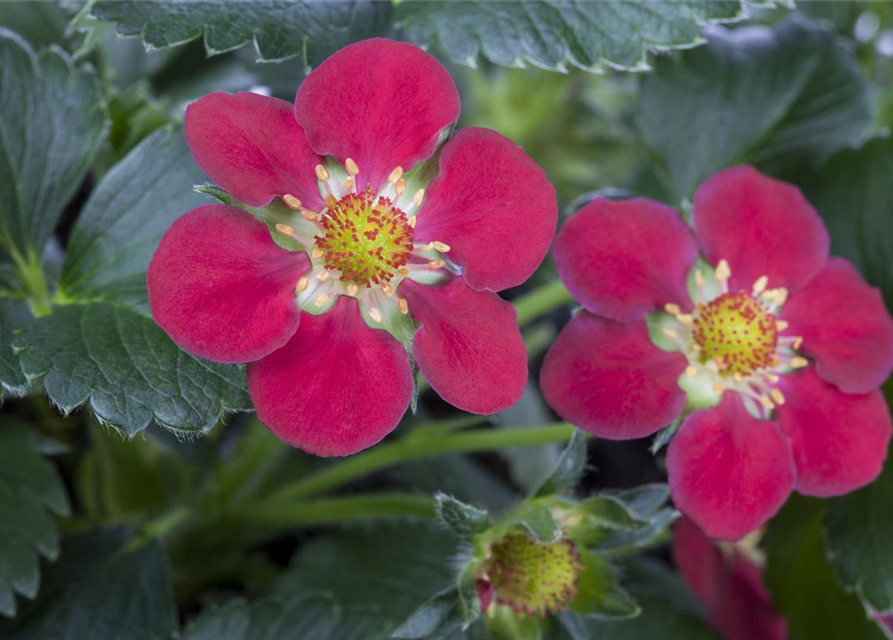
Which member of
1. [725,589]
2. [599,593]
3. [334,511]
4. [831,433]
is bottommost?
[725,589]

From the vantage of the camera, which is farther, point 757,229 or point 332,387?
point 757,229

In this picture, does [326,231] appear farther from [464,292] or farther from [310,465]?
[310,465]

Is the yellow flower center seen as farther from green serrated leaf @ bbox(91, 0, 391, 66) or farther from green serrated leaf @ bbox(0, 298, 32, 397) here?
green serrated leaf @ bbox(0, 298, 32, 397)

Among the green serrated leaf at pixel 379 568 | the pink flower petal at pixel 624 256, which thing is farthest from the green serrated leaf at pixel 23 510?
the pink flower petal at pixel 624 256

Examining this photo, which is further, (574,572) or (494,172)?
(574,572)

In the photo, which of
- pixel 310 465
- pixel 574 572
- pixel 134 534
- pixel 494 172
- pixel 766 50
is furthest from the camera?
pixel 310 465

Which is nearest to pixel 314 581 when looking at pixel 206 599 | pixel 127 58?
pixel 206 599

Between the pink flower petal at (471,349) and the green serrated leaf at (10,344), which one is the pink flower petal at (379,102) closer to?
the pink flower petal at (471,349)

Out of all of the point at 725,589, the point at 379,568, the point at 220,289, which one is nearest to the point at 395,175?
the point at 220,289

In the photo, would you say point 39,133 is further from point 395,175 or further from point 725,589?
point 725,589
